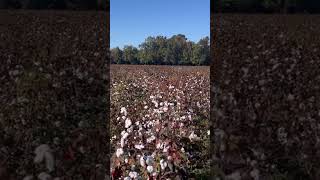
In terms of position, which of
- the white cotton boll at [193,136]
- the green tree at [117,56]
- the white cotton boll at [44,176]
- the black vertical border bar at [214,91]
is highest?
the green tree at [117,56]

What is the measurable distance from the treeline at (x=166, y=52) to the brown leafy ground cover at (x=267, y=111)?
67.1 ft

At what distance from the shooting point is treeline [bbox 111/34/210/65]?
3275cm

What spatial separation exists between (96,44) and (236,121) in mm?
6684

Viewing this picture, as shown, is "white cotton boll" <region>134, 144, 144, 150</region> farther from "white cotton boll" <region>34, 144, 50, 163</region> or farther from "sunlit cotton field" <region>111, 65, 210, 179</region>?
"white cotton boll" <region>34, 144, 50, 163</region>

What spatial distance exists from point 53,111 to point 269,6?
82.2 ft

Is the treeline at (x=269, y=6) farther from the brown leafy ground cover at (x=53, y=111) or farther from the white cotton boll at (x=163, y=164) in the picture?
the white cotton boll at (x=163, y=164)

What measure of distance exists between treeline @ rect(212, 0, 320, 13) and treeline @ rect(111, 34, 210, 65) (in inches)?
115

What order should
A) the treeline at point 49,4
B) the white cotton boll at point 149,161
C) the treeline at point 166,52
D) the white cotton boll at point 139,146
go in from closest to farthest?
1. the white cotton boll at point 149,161
2. the white cotton boll at point 139,146
3. the treeline at point 49,4
4. the treeline at point 166,52

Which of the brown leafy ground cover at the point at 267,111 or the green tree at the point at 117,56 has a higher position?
the green tree at the point at 117,56

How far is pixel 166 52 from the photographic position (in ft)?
118

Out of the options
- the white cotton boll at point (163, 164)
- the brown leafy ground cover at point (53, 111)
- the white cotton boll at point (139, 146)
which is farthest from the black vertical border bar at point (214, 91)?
the brown leafy ground cover at point (53, 111)

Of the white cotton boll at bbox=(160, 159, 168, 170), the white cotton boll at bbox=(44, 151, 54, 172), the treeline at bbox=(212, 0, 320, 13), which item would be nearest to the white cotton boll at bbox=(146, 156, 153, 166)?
the white cotton boll at bbox=(160, 159, 168, 170)

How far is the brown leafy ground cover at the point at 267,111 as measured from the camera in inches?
223

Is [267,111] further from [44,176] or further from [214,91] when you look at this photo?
[44,176]
